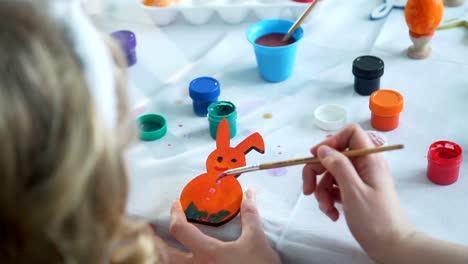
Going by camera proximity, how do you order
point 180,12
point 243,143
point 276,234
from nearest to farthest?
point 276,234 < point 243,143 < point 180,12

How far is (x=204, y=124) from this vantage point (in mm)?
949

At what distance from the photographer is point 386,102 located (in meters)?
0.90

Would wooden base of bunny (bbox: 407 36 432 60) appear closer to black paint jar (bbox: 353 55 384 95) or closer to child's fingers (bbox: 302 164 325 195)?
black paint jar (bbox: 353 55 384 95)

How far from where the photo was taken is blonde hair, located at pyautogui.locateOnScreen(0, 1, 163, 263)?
1.35 feet

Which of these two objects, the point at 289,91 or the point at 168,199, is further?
the point at 289,91

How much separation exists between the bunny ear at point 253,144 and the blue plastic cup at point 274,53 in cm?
19

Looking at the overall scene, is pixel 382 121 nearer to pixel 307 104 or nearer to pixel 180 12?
pixel 307 104

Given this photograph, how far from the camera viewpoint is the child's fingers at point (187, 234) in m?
0.74

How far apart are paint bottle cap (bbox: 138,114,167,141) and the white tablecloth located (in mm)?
14

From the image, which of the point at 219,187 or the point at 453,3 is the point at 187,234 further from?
the point at 453,3

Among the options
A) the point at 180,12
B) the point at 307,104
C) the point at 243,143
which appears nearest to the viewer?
the point at 243,143

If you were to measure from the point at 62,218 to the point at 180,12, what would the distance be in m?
0.83

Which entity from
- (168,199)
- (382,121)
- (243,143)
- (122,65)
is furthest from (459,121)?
(122,65)

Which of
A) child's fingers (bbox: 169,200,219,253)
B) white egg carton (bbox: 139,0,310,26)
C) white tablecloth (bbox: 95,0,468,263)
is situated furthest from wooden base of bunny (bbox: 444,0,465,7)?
child's fingers (bbox: 169,200,219,253)
